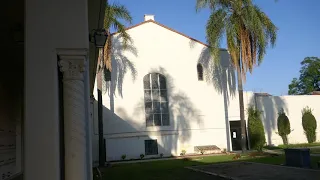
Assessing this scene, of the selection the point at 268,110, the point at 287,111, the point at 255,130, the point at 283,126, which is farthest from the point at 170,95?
the point at 287,111

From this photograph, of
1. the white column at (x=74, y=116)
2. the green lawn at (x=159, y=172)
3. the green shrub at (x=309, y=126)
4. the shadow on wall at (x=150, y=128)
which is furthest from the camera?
the green shrub at (x=309, y=126)

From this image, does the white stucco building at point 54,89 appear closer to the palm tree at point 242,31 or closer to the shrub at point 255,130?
the palm tree at point 242,31

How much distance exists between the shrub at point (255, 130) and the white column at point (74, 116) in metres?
22.7

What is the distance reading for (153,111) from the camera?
27.4 m

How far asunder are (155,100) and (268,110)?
997 cm

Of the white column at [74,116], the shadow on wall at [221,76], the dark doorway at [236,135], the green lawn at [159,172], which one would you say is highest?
the shadow on wall at [221,76]

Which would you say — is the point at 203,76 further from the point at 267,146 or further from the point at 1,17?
the point at 1,17

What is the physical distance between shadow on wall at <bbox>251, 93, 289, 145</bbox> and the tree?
33436 mm

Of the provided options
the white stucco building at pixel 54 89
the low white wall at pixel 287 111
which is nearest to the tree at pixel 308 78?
the low white wall at pixel 287 111

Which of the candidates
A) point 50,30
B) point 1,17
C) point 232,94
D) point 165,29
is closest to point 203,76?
point 232,94

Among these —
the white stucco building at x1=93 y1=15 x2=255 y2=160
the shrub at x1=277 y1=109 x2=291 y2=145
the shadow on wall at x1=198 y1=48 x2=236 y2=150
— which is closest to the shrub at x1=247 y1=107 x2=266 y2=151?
the white stucco building at x1=93 y1=15 x2=255 y2=160

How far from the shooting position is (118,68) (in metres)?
26.7

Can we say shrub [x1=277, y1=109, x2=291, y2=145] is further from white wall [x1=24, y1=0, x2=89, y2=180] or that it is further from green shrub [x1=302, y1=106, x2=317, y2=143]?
white wall [x1=24, y1=0, x2=89, y2=180]

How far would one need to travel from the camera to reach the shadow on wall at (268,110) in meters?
29.8
